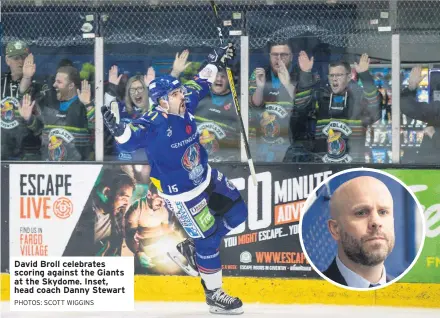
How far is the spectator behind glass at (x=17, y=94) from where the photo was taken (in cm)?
952

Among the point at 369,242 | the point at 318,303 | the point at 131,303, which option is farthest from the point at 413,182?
the point at 131,303

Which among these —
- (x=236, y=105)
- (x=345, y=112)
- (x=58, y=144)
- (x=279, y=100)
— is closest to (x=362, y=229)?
(x=345, y=112)

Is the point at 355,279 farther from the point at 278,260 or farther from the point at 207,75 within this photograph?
the point at 207,75

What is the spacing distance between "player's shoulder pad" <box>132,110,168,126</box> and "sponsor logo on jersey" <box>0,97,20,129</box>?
4.79ft

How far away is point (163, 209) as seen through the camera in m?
9.28

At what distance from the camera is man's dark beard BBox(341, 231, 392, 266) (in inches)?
358

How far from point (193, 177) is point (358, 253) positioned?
1.41 meters

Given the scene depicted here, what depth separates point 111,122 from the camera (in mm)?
7922

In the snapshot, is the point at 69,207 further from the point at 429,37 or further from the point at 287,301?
the point at 429,37

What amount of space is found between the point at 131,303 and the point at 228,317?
0.71 meters

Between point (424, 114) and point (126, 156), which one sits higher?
point (424, 114)

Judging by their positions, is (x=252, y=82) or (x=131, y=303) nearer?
(x=131, y=303)

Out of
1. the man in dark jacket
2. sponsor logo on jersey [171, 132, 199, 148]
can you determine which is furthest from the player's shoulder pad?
the man in dark jacket

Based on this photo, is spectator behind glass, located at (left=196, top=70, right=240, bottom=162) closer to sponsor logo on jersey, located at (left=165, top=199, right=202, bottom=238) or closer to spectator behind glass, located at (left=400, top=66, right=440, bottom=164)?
sponsor logo on jersey, located at (left=165, top=199, right=202, bottom=238)
